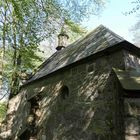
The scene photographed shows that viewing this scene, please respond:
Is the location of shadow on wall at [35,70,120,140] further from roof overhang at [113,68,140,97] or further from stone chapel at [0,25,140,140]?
roof overhang at [113,68,140,97]

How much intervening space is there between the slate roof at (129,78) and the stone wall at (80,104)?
0.28 m

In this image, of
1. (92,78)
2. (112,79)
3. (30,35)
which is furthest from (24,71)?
(112,79)

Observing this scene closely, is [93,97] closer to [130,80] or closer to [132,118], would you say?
[130,80]

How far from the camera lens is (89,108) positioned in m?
9.52

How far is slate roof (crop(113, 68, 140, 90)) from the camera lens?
7.06 metres

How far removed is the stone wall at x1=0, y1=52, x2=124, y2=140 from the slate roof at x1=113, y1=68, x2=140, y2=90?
0.28m

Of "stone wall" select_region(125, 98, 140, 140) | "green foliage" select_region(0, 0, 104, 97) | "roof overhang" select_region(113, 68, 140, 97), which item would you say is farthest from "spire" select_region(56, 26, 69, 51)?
"stone wall" select_region(125, 98, 140, 140)

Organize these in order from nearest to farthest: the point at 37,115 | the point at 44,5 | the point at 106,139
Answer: the point at 106,139 → the point at 37,115 → the point at 44,5

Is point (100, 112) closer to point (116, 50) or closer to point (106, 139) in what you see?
point (106, 139)

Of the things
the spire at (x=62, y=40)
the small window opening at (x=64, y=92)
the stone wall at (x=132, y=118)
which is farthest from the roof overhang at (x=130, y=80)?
the spire at (x=62, y=40)

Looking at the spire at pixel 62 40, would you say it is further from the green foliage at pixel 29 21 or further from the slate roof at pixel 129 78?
the slate roof at pixel 129 78

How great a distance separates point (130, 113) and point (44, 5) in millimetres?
8785

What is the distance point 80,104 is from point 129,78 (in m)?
2.86

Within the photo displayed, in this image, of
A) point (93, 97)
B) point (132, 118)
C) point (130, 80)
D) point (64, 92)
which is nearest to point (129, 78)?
point (130, 80)
